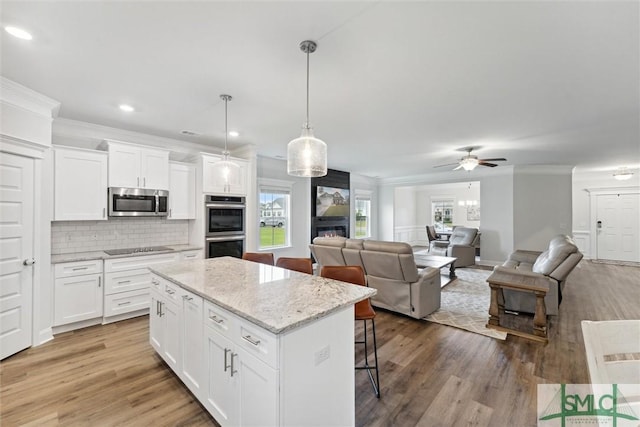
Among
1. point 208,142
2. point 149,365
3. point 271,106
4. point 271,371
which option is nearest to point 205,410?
point 149,365

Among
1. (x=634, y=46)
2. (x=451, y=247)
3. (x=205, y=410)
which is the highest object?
(x=634, y=46)

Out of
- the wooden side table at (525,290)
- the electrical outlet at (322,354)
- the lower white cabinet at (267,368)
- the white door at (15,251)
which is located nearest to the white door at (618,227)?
the wooden side table at (525,290)

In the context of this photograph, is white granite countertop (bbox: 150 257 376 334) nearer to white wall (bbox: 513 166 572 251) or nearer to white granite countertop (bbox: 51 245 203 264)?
white granite countertop (bbox: 51 245 203 264)

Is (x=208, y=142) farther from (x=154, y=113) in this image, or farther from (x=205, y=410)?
(x=205, y=410)

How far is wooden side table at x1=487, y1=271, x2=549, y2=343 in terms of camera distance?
3.21m

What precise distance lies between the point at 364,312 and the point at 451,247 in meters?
6.00

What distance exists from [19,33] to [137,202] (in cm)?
238

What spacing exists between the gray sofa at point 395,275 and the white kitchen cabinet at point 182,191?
97.3 inches

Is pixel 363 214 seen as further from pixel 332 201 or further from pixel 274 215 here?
pixel 274 215

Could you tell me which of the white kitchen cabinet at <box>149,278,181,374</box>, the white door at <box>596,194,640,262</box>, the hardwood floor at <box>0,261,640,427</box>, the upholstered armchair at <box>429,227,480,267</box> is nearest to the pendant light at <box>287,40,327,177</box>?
the white kitchen cabinet at <box>149,278,181,374</box>

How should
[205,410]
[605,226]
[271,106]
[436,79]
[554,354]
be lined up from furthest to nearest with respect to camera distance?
[605,226], [271,106], [554,354], [436,79], [205,410]

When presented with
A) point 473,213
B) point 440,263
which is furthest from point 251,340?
point 473,213

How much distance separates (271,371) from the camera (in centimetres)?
140

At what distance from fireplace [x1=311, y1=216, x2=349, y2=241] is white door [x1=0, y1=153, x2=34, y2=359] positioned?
16.4 ft
